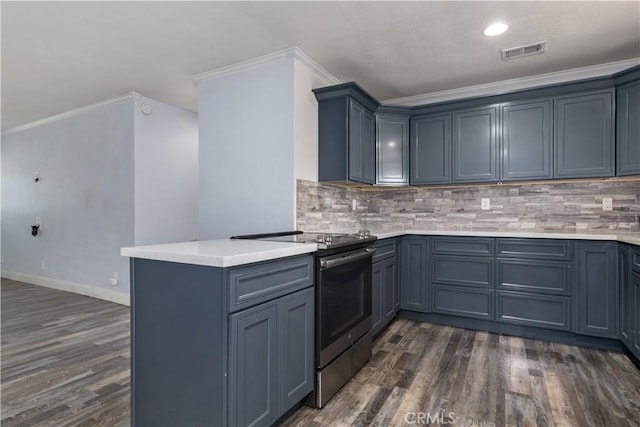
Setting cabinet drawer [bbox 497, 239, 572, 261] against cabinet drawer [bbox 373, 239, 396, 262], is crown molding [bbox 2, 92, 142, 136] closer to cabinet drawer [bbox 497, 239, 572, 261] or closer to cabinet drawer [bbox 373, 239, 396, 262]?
cabinet drawer [bbox 373, 239, 396, 262]

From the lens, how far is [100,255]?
4512mm

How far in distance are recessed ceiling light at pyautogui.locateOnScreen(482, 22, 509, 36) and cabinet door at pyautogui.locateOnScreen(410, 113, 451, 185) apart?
1136 mm

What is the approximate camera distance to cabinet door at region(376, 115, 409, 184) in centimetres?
378

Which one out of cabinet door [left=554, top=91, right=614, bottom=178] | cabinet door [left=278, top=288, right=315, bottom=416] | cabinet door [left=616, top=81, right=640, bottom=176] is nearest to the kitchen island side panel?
cabinet door [left=278, top=288, right=315, bottom=416]

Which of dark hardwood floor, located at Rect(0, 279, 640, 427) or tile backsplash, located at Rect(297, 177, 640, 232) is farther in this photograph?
tile backsplash, located at Rect(297, 177, 640, 232)

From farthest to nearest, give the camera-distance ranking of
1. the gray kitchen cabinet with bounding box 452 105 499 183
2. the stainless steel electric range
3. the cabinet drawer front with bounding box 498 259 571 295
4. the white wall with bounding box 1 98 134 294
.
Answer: the white wall with bounding box 1 98 134 294 < the gray kitchen cabinet with bounding box 452 105 499 183 < the cabinet drawer front with bounding box 498 259 571 295 < the stainless steel electric range

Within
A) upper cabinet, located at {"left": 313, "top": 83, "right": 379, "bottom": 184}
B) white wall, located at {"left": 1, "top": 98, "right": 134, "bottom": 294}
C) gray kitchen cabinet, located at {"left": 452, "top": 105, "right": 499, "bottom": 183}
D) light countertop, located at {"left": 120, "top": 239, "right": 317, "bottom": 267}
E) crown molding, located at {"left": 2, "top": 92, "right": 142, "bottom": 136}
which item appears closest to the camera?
light countertop, located at {"left": 120, "top": 239, "right": 317, "bottom": 267}

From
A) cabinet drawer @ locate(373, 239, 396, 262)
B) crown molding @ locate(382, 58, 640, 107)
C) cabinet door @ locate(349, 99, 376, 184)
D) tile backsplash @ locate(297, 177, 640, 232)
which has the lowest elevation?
→ cabinet drawer @ locate(373, 239, 396, 262)

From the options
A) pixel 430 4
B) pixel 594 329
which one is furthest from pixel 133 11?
pixel 594 329

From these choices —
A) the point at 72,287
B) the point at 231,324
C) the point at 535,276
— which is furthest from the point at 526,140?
the point at 72,287

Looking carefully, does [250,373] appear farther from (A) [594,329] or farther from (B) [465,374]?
(A) [594,329]

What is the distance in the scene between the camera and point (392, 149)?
12.7 feet

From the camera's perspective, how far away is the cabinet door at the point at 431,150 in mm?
3793

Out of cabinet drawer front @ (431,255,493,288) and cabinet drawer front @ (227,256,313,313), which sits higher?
cabinet drawer front @ (227,256,313,313)
